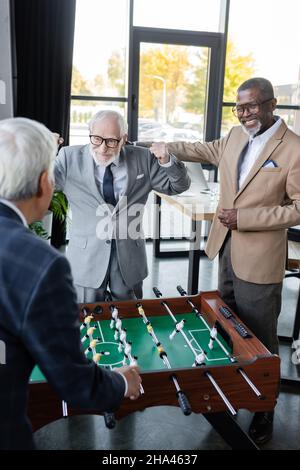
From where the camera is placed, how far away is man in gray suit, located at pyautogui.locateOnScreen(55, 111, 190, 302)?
2275mm

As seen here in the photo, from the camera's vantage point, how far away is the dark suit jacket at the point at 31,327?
0.98 meters

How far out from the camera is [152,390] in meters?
1.54

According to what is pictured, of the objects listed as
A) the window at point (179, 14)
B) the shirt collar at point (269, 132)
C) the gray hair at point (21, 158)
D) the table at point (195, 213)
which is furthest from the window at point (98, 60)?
the gray hair at point (21, 158)

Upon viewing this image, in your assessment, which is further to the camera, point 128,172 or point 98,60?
point 98,60

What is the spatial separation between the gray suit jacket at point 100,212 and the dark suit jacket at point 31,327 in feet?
3.90

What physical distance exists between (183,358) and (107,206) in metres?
0.89

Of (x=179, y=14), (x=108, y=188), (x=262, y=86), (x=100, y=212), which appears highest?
(x=179, y=14)

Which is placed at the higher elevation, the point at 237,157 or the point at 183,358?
the point at 237,157

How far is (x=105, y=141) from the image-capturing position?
215cm

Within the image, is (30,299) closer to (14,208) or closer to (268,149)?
(14,208)

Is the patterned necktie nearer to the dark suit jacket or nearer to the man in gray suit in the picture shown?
the man in gray suit

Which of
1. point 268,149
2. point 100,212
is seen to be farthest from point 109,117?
point 268,149

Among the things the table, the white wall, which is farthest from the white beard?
the white wall

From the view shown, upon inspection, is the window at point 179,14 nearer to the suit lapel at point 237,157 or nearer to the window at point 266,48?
the window at point 266,48
